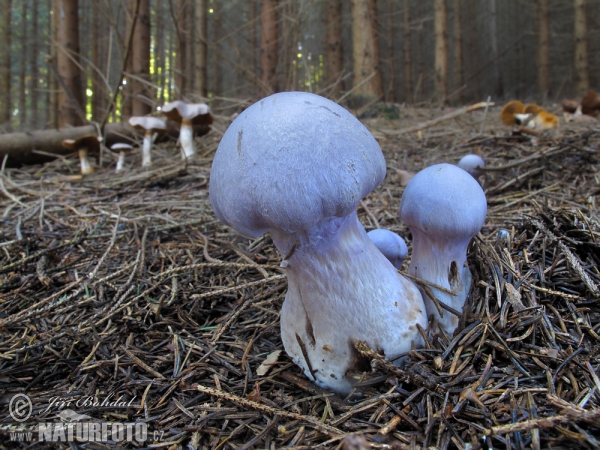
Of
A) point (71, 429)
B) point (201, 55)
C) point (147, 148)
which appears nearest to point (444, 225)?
point (71, 429)

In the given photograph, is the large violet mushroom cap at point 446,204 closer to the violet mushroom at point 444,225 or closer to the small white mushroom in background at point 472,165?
the violet mushroom at point 444,225

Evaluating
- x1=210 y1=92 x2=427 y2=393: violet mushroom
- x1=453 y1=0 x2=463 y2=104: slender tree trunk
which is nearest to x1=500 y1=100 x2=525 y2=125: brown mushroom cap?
x1=210 y1=92 x2=427 y2=393: violet mushroom

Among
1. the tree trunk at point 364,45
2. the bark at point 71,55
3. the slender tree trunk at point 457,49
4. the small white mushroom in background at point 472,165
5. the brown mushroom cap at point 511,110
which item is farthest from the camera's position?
the slender tree trunk at point 457,49

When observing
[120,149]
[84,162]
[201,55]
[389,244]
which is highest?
[201,55]

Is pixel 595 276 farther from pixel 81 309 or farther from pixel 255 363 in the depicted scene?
pixel 81 309

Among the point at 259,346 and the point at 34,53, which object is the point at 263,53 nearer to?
the point at 259,346

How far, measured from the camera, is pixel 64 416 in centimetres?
128

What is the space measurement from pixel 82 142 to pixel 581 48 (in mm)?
15220

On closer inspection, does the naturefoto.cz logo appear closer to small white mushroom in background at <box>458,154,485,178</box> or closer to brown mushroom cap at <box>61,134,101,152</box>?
small white mushroom in background at <box>458,154,485,178</box>

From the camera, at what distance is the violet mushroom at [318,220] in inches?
45.6

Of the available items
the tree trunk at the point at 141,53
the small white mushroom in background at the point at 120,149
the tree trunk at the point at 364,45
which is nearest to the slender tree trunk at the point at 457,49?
the tree trunk at the point at 364,45

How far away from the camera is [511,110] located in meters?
5.13

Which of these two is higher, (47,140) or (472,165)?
(47,140)

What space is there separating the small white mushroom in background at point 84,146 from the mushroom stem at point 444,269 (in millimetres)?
4994
